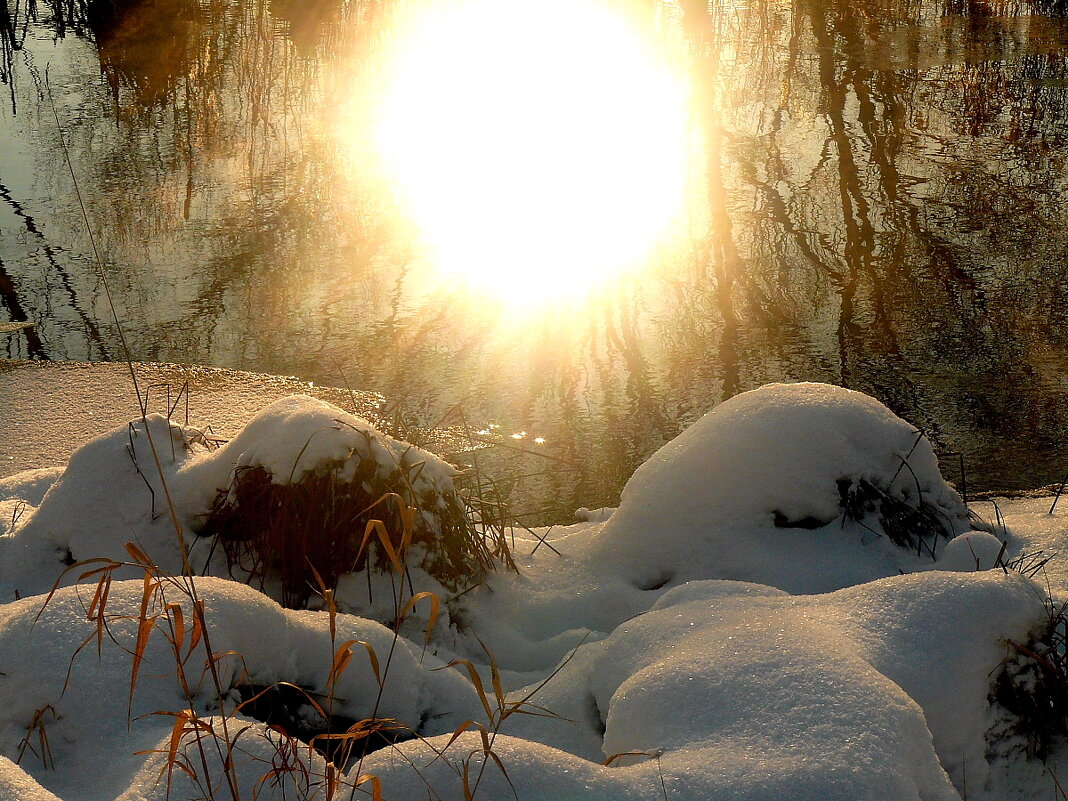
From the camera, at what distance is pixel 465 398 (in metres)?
3.83

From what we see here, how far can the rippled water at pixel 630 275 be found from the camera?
3.85 meters

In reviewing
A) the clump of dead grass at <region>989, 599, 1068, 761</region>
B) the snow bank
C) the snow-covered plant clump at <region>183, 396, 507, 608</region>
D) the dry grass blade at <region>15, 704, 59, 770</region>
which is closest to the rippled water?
the snow-covered plant clump at <region>183, 396, 507, 608</region>

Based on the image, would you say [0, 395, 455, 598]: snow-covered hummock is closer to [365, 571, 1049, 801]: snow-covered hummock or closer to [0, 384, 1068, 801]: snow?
[0, 384, 1068, 801]: snow

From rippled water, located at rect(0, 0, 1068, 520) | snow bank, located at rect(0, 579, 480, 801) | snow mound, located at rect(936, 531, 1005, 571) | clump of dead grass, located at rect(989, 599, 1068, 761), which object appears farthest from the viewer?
rippled water, located at rect(0, 0, 1068, 520)

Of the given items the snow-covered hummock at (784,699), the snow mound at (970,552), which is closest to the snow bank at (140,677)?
the snow-covered hummock at (784,699)

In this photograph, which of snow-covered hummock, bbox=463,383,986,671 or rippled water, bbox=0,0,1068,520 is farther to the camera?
rippled water, bbox=0,0,1068,520

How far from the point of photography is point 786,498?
2510mm

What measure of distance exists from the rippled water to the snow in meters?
0.62

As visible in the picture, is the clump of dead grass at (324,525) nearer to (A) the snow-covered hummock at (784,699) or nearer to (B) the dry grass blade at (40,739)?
(A) the snow-covered hummock at (784,699)

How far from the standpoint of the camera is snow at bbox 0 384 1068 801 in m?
1.40

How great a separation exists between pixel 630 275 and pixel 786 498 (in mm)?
2463

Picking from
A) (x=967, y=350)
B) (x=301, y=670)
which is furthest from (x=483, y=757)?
(x=967, y=350)

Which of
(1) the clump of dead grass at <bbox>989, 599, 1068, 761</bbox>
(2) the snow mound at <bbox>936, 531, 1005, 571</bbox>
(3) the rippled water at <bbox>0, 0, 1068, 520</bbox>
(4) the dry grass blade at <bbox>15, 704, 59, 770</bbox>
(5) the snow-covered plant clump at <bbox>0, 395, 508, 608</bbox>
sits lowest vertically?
(1) the clump of dead grass at <bbox>989, 599, 1068, 761</bbox>

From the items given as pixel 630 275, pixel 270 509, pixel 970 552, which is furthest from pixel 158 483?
pixel 630 275
